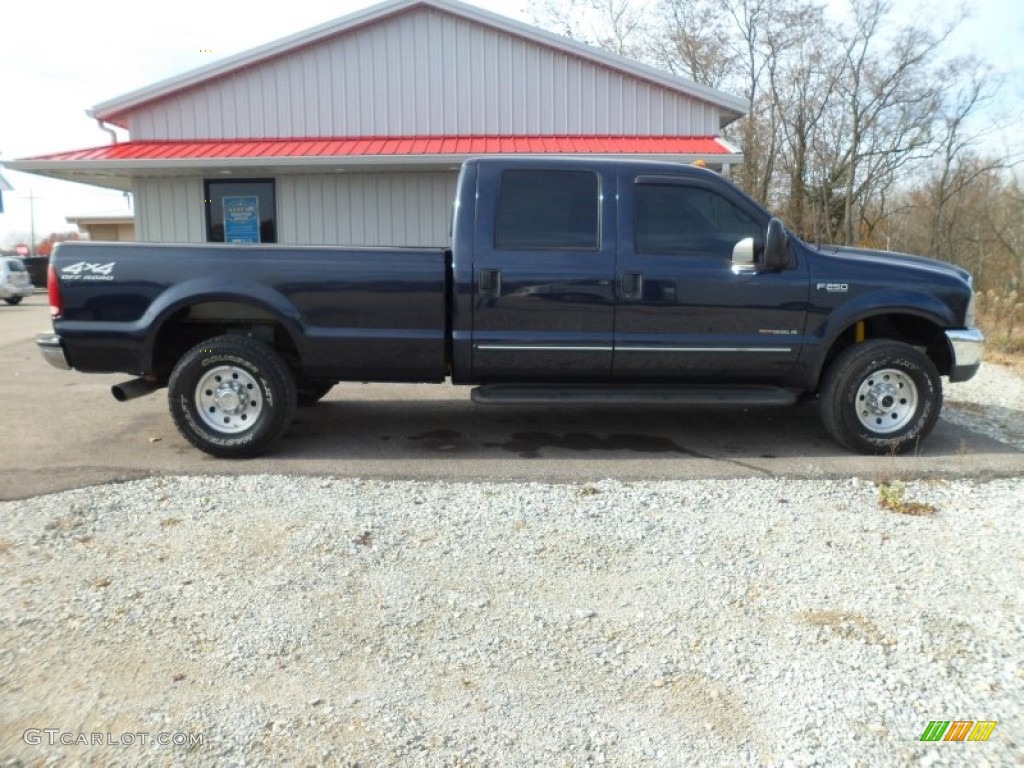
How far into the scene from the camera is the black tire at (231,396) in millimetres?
5809

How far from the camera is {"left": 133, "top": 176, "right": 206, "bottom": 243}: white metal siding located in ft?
41.3

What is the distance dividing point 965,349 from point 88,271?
6.23 m

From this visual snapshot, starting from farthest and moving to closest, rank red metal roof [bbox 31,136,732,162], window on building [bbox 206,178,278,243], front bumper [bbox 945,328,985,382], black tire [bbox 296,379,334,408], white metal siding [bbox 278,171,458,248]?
window on building [bbox 206,178,278,243]
white metal siding [bbox 278,171,458,248]
red metal roof [bbox 31,136,732,162]
black tire [bbox 296,379,334,408]
front bumper [bbox 945,328,985,382]

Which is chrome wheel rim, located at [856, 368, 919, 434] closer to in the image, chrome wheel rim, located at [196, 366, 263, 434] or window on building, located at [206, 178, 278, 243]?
chrome wheel rim, located at [196, 366, 263, 434]

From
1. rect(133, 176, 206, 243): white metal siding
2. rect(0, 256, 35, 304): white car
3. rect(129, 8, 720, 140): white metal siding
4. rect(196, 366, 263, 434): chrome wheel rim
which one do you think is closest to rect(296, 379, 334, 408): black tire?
rect(196, 366, 263, 434): chrome wheel rim

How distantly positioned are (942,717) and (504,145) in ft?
33.4

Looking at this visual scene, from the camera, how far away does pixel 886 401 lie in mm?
6008

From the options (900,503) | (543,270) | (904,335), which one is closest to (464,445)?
(543,270)

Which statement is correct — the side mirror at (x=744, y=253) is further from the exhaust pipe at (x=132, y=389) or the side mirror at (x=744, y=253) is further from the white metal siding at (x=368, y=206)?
the white metal siding at (x=368, y=206)

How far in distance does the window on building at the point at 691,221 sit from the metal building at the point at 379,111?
6.60m

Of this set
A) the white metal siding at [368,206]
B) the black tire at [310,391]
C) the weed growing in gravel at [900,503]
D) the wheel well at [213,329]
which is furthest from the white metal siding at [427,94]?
the weed growing in gravel at [900,503]

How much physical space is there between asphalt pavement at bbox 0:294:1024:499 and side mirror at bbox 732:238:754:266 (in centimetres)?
142

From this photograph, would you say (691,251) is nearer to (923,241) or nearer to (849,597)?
(849,597)

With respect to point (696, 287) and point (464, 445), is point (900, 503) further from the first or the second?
point (464, 445)
